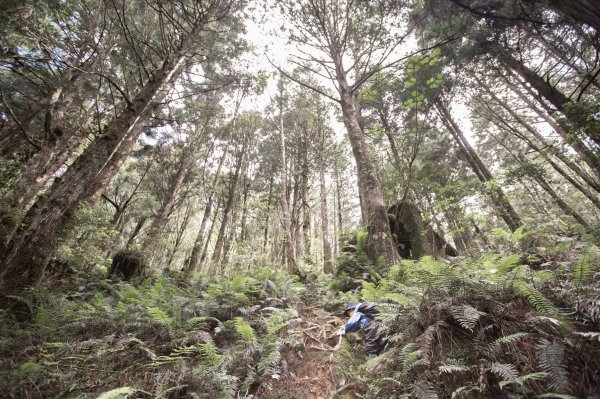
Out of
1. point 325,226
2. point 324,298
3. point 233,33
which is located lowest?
point 324,298

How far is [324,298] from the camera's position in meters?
5.95

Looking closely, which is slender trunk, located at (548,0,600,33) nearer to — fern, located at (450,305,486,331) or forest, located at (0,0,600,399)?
forest, located at (0,0,600,399)

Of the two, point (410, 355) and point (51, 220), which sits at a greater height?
point (51, 220)

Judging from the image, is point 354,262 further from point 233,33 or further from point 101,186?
point 233,33

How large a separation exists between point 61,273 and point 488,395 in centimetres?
860

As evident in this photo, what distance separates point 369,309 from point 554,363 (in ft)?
7.69

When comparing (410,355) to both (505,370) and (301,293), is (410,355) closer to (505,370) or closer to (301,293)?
(505,370)

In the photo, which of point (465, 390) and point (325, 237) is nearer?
point (465, 390)

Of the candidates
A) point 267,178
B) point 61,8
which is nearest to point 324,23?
point 61,8

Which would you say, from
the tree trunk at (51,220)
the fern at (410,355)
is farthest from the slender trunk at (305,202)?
the fern at (410,355)

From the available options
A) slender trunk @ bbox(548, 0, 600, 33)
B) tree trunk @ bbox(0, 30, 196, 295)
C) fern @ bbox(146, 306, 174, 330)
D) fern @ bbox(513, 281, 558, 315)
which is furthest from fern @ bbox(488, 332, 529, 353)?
tree trunk @ bbox(0, 30, 196, 295)

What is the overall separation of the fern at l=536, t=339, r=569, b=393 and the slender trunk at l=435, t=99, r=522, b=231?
9605 millimetres

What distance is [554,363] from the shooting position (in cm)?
169

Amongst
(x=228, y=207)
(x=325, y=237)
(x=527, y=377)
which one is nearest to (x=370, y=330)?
(x=527, y=377)
